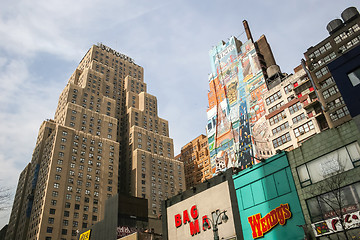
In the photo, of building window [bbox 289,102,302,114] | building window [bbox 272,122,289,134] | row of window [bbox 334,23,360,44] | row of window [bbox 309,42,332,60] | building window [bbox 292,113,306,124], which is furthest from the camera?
building window [bbox 272,122,289,134]

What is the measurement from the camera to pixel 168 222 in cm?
4250

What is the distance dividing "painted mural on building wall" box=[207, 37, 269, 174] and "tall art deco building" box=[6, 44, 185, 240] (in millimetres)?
27514

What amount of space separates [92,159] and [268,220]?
92.6 metres

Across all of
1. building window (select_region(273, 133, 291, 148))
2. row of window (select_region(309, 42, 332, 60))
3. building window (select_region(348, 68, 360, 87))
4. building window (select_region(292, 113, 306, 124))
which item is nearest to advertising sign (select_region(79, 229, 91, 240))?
building window (select_region(273, 133, 291, 148))

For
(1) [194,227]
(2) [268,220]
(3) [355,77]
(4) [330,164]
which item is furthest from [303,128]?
(4) [330,164]

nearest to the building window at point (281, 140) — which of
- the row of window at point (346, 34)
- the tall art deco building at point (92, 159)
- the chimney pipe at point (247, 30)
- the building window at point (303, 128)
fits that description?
the building window at point (303, 128)

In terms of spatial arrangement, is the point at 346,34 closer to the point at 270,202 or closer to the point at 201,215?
the point at 270,202

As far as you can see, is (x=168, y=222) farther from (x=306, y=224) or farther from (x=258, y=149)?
(x=258, y=149)

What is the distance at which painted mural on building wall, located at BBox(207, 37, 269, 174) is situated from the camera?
322 ft

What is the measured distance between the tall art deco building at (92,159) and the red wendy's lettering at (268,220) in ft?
246

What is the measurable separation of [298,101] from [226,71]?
2175 inches

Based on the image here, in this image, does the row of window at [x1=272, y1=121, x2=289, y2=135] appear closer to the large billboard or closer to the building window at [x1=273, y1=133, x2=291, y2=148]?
the building window at [x1=273, y1=133, x2=291, y2=148]

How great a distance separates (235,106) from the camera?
113938 millimetres

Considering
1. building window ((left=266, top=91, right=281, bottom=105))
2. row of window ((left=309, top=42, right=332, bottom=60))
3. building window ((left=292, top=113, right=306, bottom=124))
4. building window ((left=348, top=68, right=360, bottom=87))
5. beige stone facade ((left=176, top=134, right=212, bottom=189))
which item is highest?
beige stone facade ((left=176, top=134, right=212, bottom=189))
